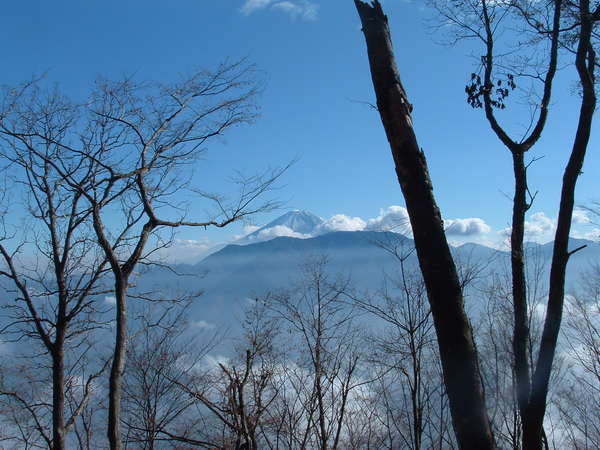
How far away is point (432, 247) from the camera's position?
227 centimetres

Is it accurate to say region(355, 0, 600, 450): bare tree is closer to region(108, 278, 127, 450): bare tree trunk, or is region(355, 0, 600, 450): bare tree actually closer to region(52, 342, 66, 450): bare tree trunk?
region(108, 278, 127, 450): bare tree trunk

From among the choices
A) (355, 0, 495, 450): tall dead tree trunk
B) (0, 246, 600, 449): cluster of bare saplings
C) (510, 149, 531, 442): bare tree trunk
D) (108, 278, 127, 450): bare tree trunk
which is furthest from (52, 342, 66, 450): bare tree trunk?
(355, 0, 495, 450): tall dead tree trunk

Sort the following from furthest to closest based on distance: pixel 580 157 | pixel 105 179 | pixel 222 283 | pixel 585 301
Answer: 1. pixel 222 283
2. pixel 585 301
3. pixel 105 179
4. pixel 580 157

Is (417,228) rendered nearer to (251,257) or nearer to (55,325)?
(55,325)

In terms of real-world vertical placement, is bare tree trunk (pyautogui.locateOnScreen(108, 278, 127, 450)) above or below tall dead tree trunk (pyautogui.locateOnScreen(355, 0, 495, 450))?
below

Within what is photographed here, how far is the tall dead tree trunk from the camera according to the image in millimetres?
2123

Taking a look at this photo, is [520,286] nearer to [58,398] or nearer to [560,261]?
[560,261]

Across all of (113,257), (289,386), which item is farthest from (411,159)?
(289,386)

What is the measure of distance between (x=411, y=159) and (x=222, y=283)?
59661 millimetres

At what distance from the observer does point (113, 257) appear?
4887 mm

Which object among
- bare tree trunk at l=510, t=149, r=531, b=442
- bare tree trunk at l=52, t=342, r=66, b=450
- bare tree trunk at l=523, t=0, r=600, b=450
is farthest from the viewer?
bare tree trunk at l=52, t=342, r=66, b=450

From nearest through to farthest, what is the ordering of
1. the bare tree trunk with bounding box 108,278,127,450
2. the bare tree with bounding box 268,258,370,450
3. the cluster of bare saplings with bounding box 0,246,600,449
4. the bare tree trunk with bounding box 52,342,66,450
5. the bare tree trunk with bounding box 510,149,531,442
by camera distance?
the bare tree trunk with bounding box 510,149,531,442
the bare tree trunk with bounding box 108,278,127,450
the bare tree trunk with bounding box 52,342,66,450
the cluster of bare saplings with bounding box 0,246,600,449
the bare tree with bounding box 268,258,370,450

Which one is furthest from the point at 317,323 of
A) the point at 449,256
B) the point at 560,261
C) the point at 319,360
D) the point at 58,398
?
the point at 449,256

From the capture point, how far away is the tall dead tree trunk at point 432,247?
83.6 inches
